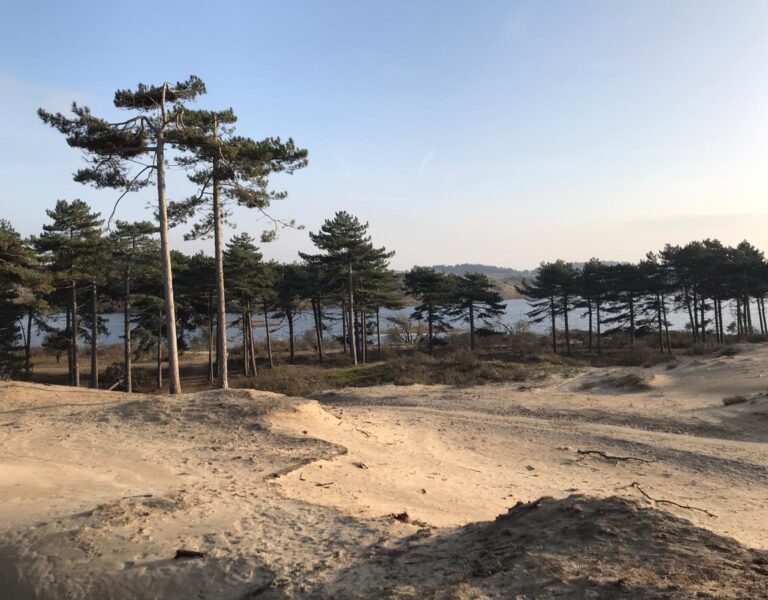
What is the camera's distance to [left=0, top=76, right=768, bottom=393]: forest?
1658 centimetres

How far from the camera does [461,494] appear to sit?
26.8 ft

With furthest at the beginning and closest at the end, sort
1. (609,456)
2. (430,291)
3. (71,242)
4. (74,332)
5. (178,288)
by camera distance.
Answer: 1. (430,291)
2. (178,288)
3. (74,332)
4. (71,242)
5. (609,456)

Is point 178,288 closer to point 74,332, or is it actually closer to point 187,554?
point 74,332

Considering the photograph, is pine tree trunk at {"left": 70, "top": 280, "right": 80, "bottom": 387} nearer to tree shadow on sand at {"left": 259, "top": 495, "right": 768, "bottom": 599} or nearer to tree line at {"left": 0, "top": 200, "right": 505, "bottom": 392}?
tree line at {"left": 0, "top": 200, "right": 505, "bottom": 392}

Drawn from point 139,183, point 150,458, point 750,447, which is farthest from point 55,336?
point 750,447

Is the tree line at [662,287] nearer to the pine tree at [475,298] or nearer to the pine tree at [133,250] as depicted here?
the pine tree at [475,298]

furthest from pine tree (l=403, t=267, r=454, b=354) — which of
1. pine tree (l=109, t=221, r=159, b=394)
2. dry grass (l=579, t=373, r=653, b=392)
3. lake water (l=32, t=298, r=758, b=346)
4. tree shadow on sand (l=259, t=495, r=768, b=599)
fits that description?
tree shadow on sand (l=259, t=495, r=768, b=599)

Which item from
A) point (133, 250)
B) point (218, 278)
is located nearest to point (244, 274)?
point (133, 250)

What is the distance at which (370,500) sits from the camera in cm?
712

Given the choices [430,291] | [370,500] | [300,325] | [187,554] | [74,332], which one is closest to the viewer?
[187,554]

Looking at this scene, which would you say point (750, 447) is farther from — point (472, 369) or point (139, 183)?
point (139, 183)

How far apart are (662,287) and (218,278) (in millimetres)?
39408

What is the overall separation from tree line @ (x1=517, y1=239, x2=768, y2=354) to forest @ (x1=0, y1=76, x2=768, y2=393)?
5.0 inches

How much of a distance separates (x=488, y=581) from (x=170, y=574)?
2730mm
